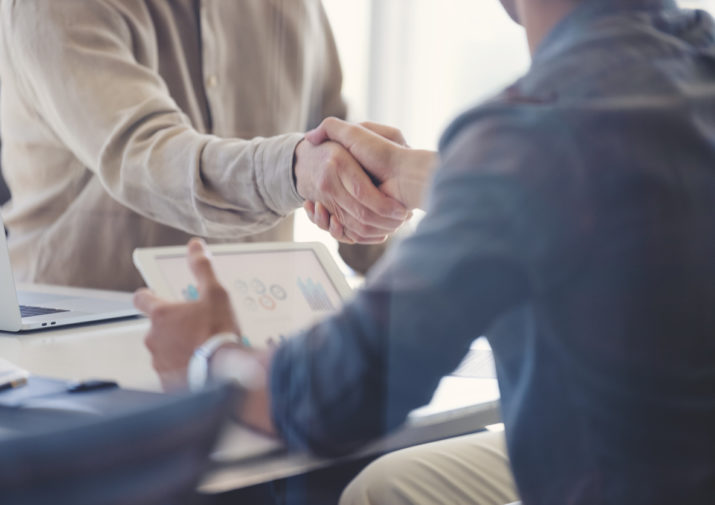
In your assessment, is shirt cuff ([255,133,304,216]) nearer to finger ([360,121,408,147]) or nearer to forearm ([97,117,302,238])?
forearm ([97,117,302,238])

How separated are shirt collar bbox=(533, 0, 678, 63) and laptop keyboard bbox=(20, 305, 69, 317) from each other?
793mm

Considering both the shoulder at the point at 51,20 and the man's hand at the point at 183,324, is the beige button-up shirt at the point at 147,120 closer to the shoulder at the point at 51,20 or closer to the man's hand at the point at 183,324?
the shoulder at the point at 51,20

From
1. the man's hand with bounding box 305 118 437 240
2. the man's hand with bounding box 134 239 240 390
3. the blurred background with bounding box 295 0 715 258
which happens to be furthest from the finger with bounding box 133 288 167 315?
the blurred background with bounding box 295 0 715 258

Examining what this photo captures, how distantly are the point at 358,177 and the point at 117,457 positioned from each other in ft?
2.57

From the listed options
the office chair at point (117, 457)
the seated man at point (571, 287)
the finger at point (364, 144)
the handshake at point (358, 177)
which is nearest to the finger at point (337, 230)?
the handshake at point (358, 177)

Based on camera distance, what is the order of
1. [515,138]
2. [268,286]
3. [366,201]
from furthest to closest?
1. [366,201]
2. [268,286]
3. [515,138]

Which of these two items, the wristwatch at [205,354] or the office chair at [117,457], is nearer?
the office chair at [117,457]

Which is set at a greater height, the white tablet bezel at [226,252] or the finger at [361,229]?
the white tablet bezel at [226,252]

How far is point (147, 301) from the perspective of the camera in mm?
718

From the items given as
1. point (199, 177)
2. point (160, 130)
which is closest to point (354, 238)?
point (199, 177)

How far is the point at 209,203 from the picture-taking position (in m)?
1.21

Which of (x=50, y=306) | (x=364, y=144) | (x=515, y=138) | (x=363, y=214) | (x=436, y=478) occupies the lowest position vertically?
(x=436, y=478)

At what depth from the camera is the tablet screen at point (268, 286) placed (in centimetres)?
75

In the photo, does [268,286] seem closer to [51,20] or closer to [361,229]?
[361,229]
